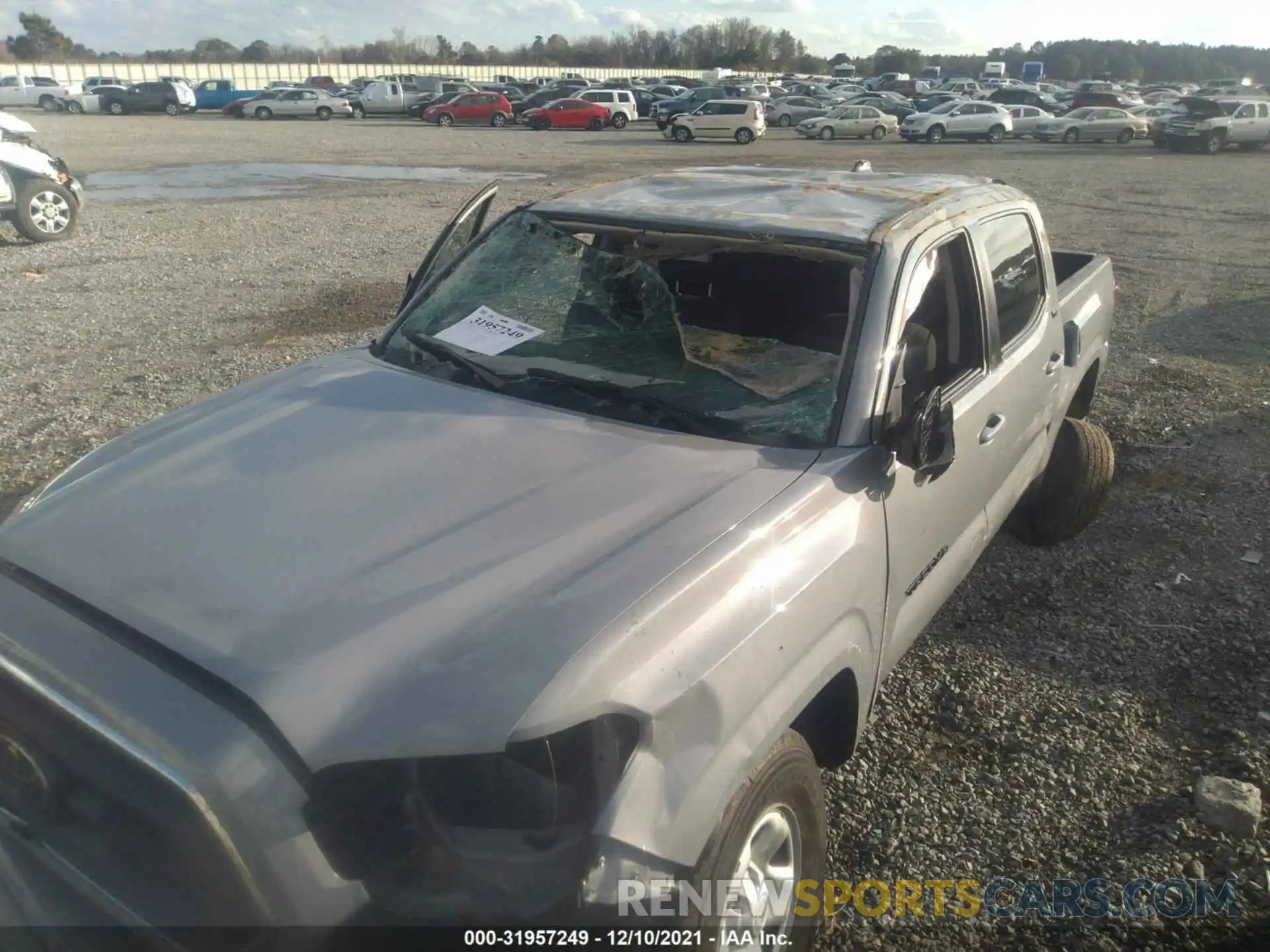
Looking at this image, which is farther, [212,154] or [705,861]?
[212,154]

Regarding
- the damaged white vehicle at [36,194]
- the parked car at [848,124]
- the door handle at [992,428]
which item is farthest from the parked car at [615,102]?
the door handle at [992,428]

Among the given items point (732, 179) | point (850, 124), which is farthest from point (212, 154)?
point (732, 179)

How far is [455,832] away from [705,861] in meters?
0.46

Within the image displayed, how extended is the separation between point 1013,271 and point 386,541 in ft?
9.20

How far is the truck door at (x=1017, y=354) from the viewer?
3348mm

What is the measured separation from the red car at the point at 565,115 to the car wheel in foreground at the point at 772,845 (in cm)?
3724

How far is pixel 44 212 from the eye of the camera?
11.6m

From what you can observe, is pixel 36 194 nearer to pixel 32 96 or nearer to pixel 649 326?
pixel 649 326

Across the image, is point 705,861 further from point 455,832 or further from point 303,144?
point 303,144

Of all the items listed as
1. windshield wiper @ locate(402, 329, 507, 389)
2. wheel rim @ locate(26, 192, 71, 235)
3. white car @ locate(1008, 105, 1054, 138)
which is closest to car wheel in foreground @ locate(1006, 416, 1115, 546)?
windshield wiper @ locate(402, 329, 507, 389)

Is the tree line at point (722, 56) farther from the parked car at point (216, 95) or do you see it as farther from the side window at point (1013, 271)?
the side window at point (1013, 271)

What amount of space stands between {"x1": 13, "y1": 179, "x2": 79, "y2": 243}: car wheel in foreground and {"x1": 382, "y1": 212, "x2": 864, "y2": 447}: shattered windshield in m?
10.6

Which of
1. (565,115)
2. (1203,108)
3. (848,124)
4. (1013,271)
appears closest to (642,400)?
(1013,271)

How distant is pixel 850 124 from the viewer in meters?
34.0
